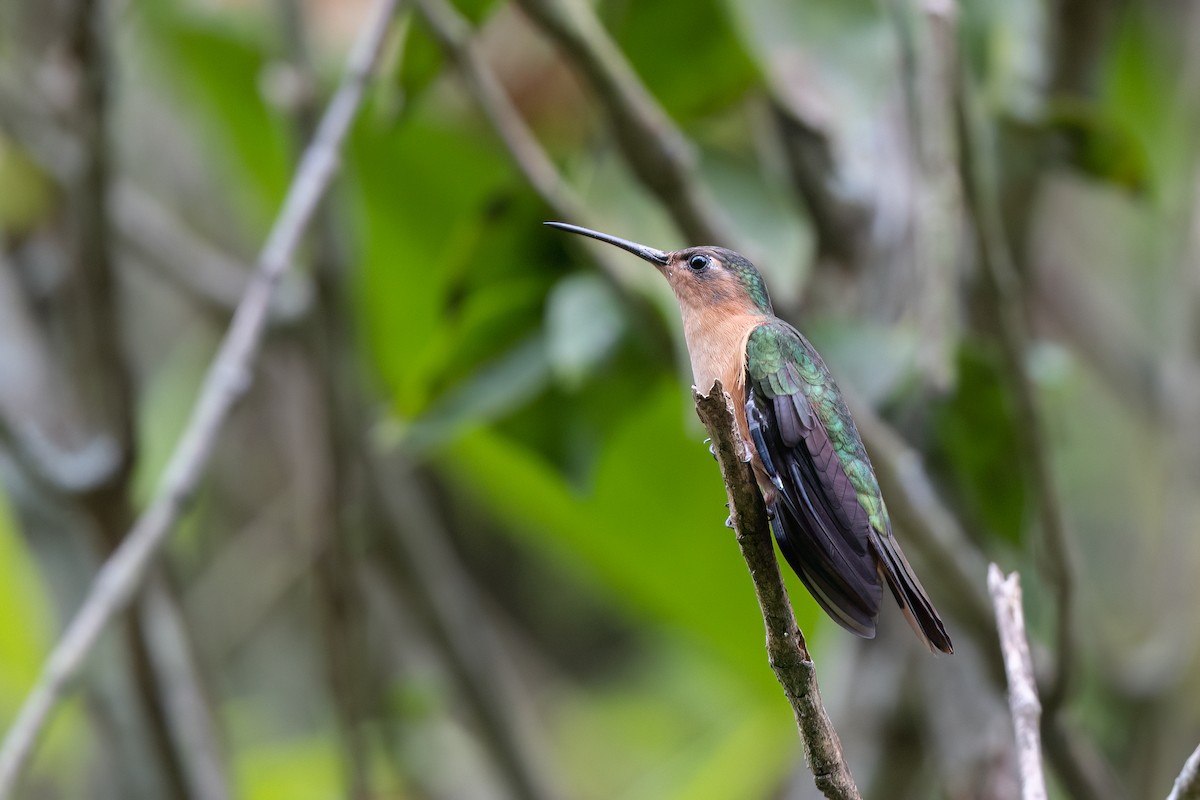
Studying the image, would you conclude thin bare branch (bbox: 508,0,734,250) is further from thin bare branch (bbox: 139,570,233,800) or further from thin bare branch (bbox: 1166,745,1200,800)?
thin bare branch (bbox: 139,570,233,800)

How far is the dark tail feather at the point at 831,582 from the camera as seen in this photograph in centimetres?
172

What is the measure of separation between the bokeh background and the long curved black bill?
0.39 feet

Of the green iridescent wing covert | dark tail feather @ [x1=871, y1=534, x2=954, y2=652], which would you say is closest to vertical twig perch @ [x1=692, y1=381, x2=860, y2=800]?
the green iridescent wing covert

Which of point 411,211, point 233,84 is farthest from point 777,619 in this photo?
point 233,84

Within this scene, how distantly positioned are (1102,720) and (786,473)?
3.21 m

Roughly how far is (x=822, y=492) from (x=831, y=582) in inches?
5.8

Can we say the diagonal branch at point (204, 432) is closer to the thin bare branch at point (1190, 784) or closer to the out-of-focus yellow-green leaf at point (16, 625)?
the thin bare branch at point (1190, 784)

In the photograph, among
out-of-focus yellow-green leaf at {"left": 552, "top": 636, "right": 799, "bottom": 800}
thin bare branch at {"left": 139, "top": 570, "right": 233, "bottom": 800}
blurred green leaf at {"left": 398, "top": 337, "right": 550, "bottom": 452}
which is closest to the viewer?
blurred green leaf at {"left": 398, "top": 337, "right": 550, "bottom": 452}

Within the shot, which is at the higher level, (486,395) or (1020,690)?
(486,395)

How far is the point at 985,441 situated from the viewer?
2951 millimetres

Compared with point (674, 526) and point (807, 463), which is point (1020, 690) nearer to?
point (807, 463)

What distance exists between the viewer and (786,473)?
6.13 feet

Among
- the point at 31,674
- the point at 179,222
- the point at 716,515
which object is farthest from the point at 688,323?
the point at 179,222

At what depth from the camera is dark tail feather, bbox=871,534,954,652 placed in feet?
5.80
